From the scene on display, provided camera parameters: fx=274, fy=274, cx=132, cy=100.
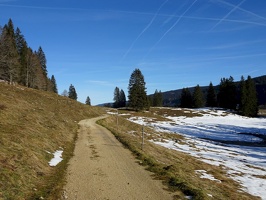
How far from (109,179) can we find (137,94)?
7264 cm

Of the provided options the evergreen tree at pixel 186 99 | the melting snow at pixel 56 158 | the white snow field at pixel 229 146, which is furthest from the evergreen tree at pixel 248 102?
the melting snow at pixel 56 158

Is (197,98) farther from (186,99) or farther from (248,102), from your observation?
(248,102)

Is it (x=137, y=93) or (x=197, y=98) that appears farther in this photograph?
(x=197, y=98)

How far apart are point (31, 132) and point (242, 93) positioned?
87.3m

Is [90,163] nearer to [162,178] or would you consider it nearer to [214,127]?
[162,178]

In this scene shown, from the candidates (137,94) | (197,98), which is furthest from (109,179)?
(197,98)

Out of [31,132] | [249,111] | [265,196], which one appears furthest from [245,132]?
[31,132]

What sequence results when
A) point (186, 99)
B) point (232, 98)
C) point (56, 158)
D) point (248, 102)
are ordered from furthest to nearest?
point (186, 99) → point (232, 98) → point (248, 102) → point (56, 158)

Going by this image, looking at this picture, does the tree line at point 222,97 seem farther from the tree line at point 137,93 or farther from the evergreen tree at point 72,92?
the evergreen tree at point 72,92

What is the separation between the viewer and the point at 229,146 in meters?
43.1

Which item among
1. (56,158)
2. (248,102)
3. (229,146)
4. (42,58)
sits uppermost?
(42,58)

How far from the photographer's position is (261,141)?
50.9 m

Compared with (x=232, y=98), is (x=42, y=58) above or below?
above

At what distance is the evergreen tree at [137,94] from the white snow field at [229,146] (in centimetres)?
1179
